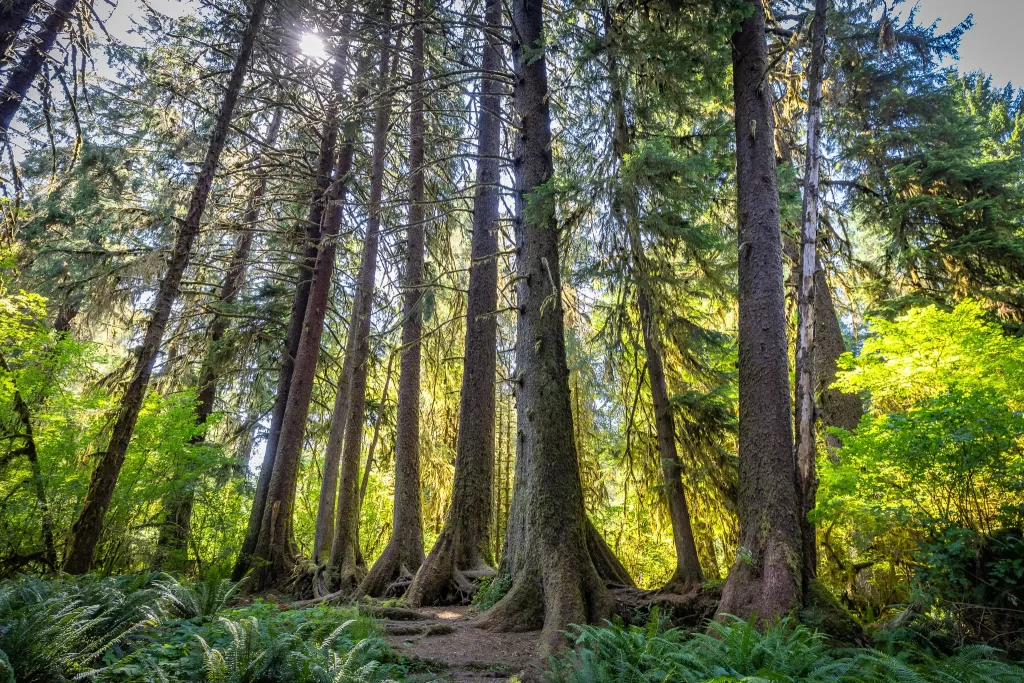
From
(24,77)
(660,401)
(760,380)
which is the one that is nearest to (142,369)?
(24,77)

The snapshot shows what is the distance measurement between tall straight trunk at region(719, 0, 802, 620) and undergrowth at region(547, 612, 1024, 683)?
32.2 inches

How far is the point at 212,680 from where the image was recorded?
106 inches

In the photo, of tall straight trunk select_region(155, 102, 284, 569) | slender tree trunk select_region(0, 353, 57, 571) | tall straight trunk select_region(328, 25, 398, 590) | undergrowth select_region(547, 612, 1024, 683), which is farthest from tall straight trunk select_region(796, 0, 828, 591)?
slender tree trunk select_region(0, 353, 57, 571)

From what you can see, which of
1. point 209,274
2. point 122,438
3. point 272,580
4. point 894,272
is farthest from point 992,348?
point 209,274

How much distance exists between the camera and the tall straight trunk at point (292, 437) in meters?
9.29

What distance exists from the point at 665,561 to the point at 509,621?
7401mm

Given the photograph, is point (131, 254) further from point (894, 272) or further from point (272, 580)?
point (894, 272)

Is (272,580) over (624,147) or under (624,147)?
under

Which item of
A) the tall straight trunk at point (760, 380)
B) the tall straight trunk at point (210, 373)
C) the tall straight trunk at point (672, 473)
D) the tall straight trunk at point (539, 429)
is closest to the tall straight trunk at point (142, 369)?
the tall straight trunk at point (210, 373)

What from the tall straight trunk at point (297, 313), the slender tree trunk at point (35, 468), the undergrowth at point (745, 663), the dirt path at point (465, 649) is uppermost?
the tall straight trunk at point (297, 313)

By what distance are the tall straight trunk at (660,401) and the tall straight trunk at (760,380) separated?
126cm

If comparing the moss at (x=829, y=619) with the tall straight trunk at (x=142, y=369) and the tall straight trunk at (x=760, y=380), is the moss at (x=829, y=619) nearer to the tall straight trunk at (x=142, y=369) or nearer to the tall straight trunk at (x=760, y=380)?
the tall straight trunk at (x=760, y=380)

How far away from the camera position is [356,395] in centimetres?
915

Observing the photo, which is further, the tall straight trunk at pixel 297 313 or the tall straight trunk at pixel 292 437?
the tall straight trunk at pixel 297 313
